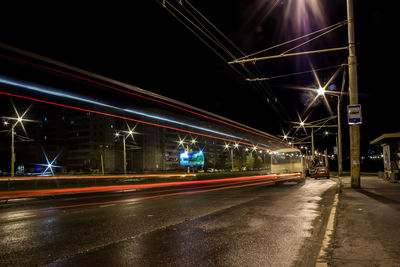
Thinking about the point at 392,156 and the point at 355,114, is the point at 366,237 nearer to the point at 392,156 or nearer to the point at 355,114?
the point at 355,114

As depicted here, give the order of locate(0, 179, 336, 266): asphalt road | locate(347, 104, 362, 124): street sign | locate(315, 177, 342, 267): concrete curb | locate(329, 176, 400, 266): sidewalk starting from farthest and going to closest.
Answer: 1. locate(347, 104, 362, 124): street sign
2. locate(0, 179, 336, 266): asphalt road
3. locate(329, 176, 400, 266): sidewalk
4. locate(315, 177, 342, 267): concrete curb

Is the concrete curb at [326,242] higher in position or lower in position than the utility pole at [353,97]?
lower

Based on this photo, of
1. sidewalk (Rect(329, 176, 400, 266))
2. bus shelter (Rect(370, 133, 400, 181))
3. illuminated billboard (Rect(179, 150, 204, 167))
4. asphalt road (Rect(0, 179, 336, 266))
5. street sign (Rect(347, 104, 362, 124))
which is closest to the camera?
sidewalk (Rect(329, 176, 400, 266))

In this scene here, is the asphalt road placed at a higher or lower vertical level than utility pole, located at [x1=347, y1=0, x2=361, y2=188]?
lower

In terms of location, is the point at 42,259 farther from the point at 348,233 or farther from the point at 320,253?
the point at 348,233

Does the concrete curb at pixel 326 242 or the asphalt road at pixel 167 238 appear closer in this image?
the concrete curb at pixel 326 242

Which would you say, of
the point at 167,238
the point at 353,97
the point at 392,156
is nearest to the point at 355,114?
the point at 353,97

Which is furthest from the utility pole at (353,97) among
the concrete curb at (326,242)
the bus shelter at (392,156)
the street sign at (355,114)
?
the concrete curb at (326,242)

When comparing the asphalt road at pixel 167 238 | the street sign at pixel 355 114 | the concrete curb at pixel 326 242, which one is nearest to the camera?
the concrete curb at pixel 326 242

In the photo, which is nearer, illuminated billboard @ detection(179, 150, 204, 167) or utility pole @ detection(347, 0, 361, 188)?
utility pole @ detection(347, 0, 361, 188)

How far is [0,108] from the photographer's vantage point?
49.9m

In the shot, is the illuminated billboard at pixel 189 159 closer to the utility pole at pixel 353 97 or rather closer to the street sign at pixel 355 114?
the utility pole at pixel 353 97

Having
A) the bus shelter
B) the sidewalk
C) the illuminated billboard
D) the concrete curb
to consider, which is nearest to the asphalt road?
the concrete curb

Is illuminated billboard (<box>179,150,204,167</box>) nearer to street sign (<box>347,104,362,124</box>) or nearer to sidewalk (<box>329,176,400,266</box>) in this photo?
street sign (<box>347,104,362,124</box>)
